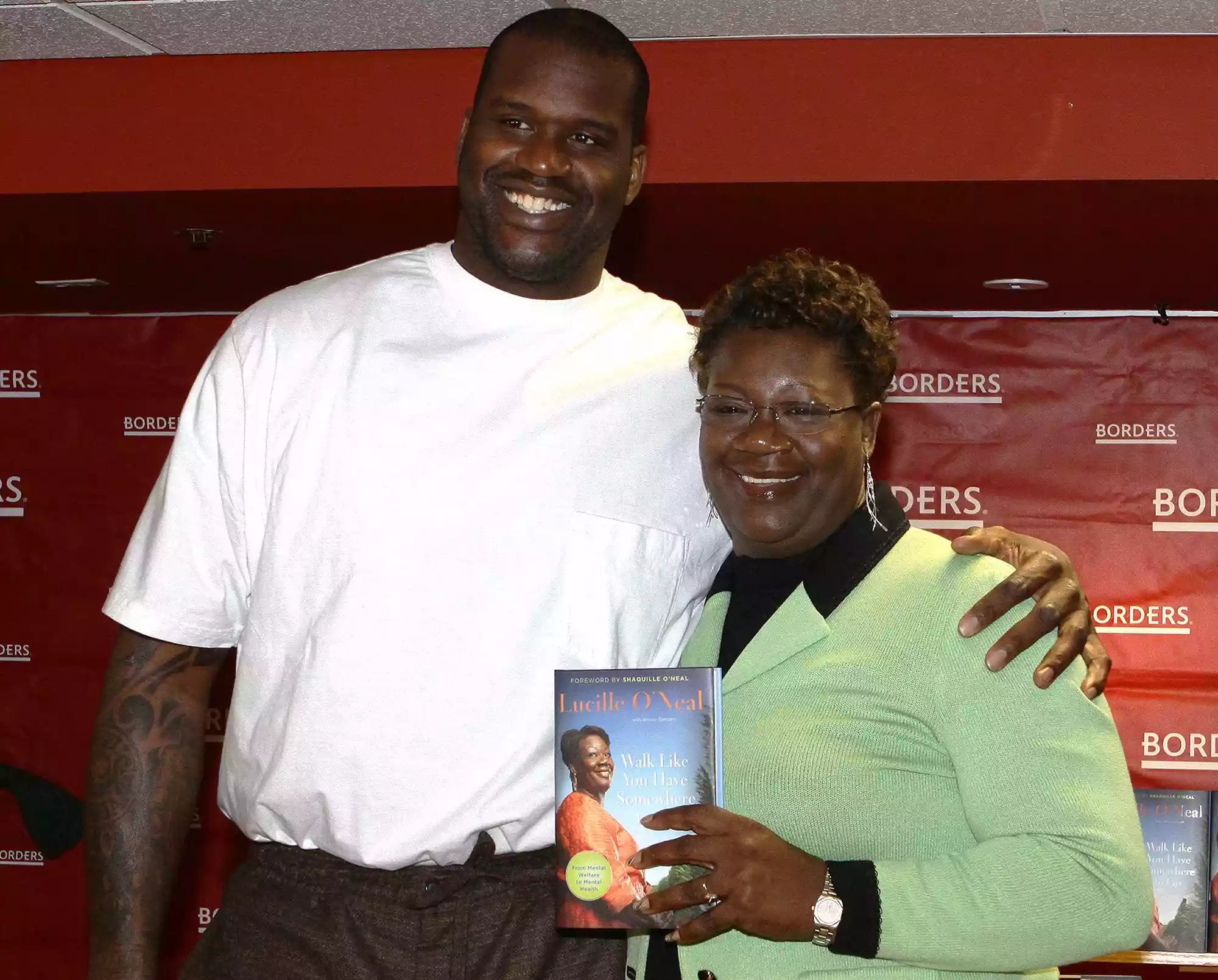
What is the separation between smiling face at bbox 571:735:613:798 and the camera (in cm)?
168

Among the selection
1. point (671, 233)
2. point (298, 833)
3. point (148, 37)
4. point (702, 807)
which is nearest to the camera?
point (702, 807)

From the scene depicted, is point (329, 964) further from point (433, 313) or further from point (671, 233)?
point (671, 233)

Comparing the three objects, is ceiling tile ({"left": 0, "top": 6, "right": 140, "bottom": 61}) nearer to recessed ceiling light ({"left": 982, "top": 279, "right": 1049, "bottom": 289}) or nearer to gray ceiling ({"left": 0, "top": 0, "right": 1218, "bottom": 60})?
gray ceiling ({"left": 0, "top": 0, "right": 1218, "bottom": 60})

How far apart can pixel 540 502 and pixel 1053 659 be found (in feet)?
2.30

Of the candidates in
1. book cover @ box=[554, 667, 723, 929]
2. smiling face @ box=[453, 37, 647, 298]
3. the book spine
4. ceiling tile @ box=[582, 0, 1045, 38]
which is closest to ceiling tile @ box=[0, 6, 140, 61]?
ceiling tile @ box=[582, 0, 1045, 38]

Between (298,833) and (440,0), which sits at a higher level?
(440,0)

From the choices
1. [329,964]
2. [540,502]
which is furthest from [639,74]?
[329,964]

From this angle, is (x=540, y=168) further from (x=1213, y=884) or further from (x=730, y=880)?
(x=1213, y=884)

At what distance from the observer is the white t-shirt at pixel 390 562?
1.78 meters

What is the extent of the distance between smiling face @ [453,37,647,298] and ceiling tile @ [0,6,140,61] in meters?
1.85

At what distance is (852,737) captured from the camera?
1.78 metres

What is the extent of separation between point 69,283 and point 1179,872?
3906 millimetres

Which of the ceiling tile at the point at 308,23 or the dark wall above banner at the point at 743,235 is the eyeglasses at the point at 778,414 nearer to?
the dark wall above banner at the point at 743,235

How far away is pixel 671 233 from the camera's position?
149 inches
